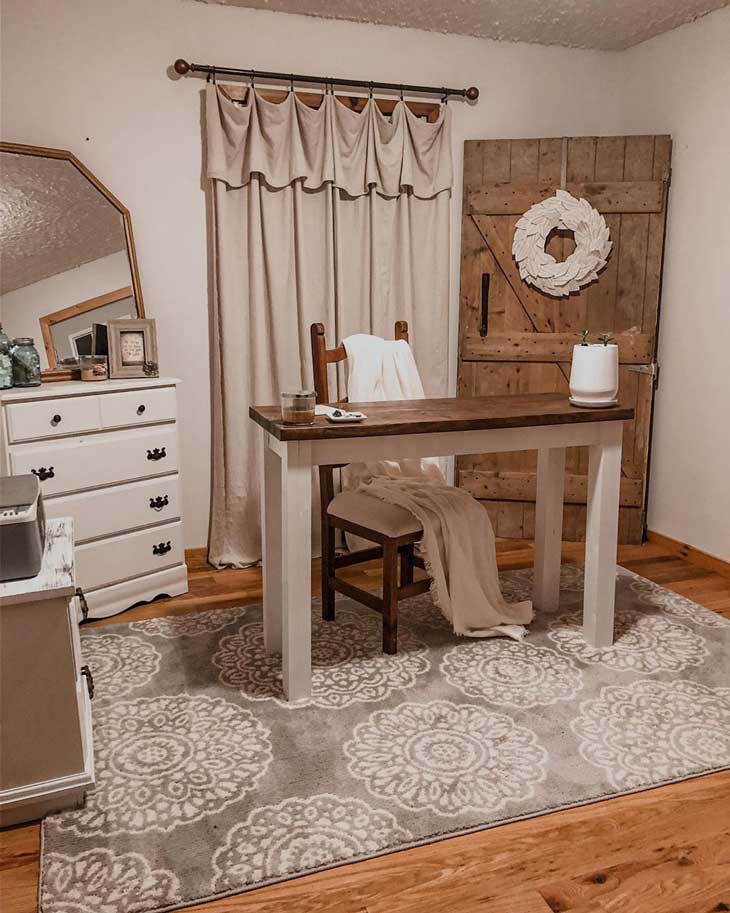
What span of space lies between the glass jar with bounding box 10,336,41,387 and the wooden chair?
42.4 inches

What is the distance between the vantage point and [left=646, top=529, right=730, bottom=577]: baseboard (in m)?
3.70

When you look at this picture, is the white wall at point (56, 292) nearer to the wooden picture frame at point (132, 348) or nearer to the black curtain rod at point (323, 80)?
the wooden picture frame at point (132, 348)

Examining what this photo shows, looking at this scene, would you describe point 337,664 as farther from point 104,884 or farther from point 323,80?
point 323,80

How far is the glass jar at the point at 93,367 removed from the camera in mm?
3225

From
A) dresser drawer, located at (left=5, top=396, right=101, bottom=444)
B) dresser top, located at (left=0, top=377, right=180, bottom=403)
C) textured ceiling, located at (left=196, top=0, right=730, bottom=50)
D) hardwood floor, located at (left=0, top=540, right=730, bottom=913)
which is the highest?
textured ceiling, located at (left=196, top=0, right=730, bottom=50)

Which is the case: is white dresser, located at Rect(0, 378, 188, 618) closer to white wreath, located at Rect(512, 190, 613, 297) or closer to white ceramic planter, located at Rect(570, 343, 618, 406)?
white ceramic planter, located at Rect(570, 343, 618, 406)

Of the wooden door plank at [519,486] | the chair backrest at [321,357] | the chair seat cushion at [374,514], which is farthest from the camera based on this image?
the wooden door plank at [519,486]

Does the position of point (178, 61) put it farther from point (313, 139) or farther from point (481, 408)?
point (481, 408)

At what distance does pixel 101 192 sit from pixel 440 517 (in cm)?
202

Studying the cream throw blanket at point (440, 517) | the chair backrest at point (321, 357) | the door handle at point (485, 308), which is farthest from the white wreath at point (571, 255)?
the chair backrest at point (321, 357)

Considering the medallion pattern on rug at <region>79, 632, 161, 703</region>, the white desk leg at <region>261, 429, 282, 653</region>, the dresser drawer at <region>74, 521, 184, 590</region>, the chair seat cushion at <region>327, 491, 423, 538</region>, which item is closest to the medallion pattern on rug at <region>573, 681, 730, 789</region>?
the chair seat cushion at <region>327, 491, 423, 538</region>

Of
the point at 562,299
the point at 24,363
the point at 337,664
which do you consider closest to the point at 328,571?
the point at 337,664

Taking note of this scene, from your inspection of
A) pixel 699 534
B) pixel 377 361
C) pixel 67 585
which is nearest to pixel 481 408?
pixel 377 361

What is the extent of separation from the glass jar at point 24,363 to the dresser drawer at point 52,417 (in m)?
0.17
